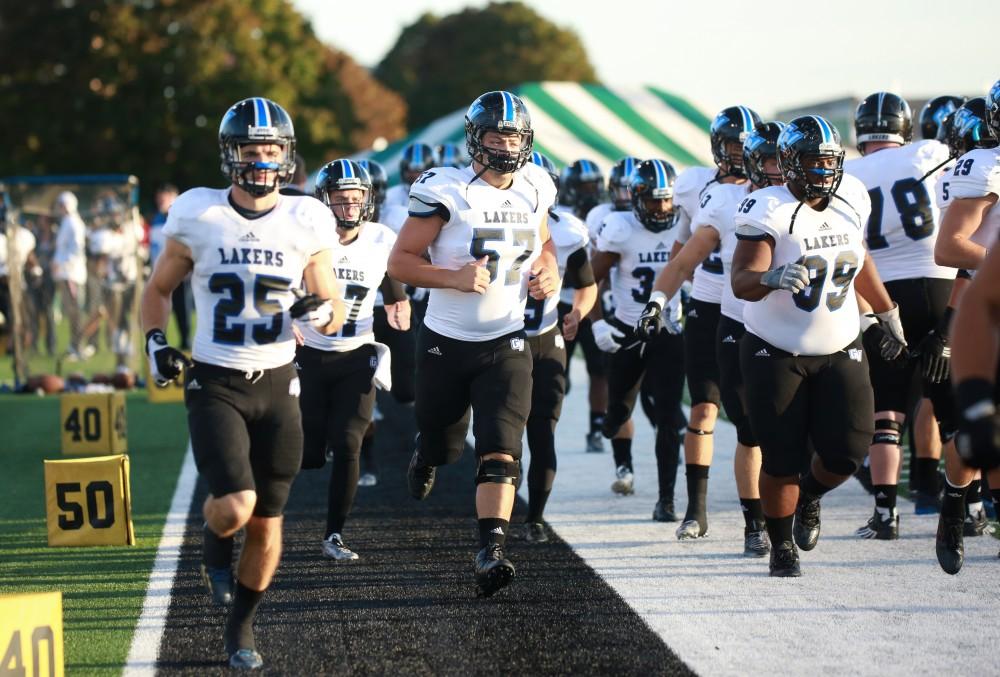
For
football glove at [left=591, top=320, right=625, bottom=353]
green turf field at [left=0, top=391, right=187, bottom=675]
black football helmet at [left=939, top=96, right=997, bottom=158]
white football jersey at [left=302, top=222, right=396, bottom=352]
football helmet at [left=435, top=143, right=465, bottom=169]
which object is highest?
black football helmet at [left=939, top=96, right=997, bottom=158]

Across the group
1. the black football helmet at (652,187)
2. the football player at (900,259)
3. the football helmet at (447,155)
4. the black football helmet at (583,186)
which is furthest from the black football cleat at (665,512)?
the football helmet at (447,155)

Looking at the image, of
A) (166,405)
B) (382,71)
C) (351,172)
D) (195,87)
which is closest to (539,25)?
(382,71)

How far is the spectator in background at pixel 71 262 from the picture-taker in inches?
634

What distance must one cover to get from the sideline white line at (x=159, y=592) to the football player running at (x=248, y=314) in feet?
1.08

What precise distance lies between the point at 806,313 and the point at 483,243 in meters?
1.38

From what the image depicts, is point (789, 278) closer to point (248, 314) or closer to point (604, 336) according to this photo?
point (248, 314)

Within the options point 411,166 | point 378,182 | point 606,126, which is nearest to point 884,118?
point 378,182

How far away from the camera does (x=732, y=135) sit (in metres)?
7.71

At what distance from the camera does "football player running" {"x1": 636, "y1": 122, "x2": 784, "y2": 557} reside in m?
7.08

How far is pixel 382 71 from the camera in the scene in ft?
242

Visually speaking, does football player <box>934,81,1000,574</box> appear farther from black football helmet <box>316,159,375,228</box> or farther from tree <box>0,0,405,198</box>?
tree <box>0,0,405,198</box>

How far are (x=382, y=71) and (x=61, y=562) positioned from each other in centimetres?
6793

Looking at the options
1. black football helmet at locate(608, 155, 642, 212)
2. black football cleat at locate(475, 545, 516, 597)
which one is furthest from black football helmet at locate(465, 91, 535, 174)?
black football helmet at locate(608, 155, 642, 212)

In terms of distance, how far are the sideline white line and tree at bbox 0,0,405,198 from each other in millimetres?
33797
